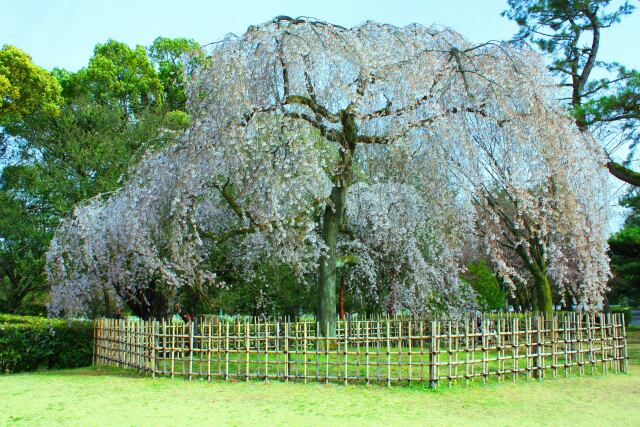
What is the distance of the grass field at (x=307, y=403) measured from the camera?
746 centimetres

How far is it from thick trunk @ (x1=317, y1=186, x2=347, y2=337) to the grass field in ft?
9.04

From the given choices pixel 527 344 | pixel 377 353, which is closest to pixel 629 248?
pixel 527 344

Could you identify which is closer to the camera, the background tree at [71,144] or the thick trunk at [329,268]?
the thick trunk at [329,268]

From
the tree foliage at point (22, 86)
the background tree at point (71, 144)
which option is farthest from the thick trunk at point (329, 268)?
the tree foliage at point (22, 86)

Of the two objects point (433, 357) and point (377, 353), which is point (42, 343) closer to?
point (377, 353)

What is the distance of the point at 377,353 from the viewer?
9.69m

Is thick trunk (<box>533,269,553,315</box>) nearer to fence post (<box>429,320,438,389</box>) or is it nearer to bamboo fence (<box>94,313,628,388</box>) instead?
bamboo fence (<box>94,313,628,388</box>)

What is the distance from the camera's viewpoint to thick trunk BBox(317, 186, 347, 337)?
12828 mm

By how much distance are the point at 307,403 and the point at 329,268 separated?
15.8 ft

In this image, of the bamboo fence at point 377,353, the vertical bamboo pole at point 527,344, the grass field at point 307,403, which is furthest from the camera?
the vertical bamboo pole at point 527,344

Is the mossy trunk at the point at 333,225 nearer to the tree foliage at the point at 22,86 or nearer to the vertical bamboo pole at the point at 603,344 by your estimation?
the vertical bamboo pole at the point at 603,344

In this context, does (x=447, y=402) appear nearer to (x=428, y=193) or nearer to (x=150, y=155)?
(x=428, y=193)

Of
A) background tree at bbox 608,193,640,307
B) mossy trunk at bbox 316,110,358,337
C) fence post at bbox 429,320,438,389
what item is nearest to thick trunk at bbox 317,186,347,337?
mossy trunk at bbox 316,110,358,337

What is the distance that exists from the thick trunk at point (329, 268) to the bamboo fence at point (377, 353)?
23.4 inches
